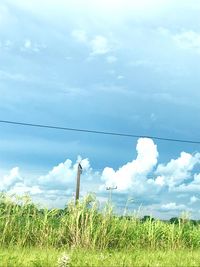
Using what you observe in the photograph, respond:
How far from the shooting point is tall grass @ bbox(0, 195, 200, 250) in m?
Answer: 14.9

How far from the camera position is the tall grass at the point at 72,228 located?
14.9 m

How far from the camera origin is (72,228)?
50.0ft

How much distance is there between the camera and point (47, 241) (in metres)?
14.9

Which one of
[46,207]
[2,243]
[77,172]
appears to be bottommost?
[2,243]

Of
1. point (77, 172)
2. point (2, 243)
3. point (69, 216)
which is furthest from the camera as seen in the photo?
point (77, 172)

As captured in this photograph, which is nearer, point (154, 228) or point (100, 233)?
point (100, 233)

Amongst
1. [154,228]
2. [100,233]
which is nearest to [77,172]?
[154,228]

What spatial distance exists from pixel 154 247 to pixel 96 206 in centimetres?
229

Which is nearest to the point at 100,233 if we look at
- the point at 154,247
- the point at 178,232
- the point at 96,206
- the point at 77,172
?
the point at 96,206

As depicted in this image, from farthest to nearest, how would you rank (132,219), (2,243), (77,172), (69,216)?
(77,172), (132,219), (69,216), (2,243)

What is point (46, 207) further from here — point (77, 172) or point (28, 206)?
point (77, 172)

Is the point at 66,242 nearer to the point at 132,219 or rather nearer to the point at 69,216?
the point at 69,216

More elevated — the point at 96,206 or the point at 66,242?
the point at 96,206

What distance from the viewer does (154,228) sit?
57.1ft
